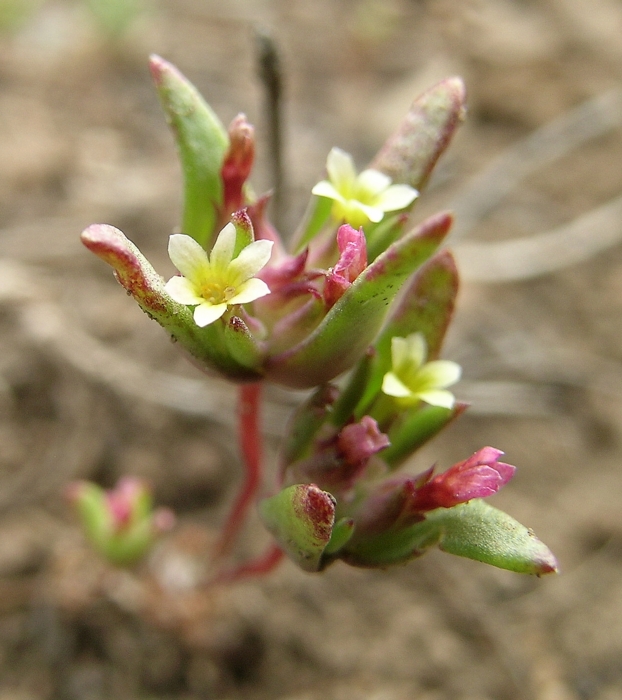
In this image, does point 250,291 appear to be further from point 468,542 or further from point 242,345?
point 468,542

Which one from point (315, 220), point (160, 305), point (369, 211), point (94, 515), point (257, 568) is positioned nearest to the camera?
Answer: point (160, 305)

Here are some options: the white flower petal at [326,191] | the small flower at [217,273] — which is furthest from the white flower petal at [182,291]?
the white flower petal at [326,191]

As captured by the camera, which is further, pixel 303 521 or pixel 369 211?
pixel 369 211

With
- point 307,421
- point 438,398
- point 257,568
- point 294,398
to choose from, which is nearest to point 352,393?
point 307,421

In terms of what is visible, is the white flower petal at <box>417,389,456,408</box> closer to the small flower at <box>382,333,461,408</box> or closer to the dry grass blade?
the small flower at <box>382,333,461,408</box>

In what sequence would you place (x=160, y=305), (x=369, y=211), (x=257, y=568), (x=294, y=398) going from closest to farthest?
1. (x=160, y=305)
2. (x=369, y=211)
3. (x=257, y=568)
4. (x=294, y=398)

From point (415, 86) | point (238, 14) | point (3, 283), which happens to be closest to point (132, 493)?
point (3, 283)

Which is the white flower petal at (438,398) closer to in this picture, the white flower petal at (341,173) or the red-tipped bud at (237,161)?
the white flower petal at (341,173)
